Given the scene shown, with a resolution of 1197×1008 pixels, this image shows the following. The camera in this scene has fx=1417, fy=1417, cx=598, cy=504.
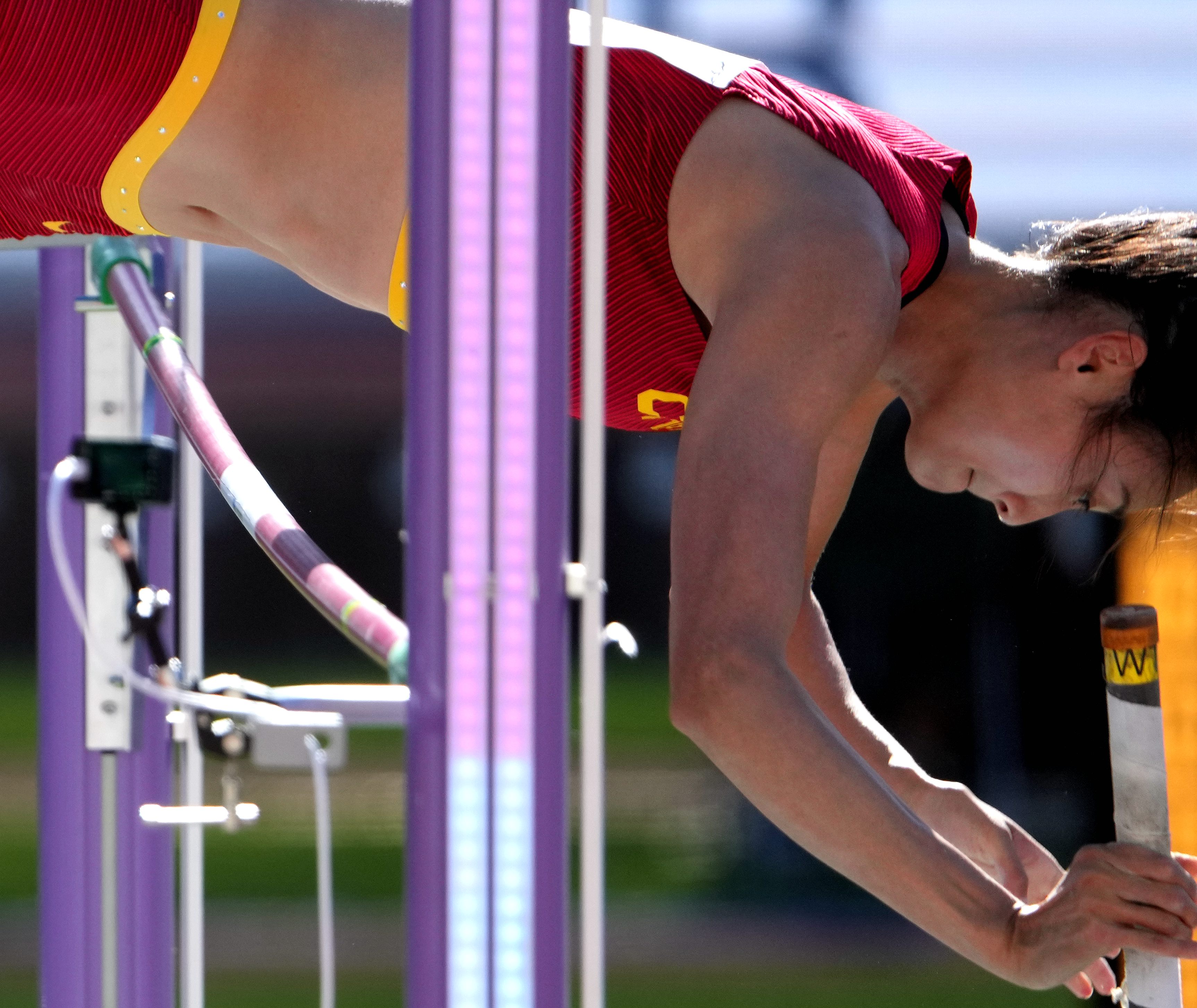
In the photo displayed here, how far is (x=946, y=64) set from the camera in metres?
6.46

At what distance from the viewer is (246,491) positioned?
3.72 feet

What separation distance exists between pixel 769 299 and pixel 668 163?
0.21m

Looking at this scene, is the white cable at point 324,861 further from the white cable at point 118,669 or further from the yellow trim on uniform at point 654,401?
the yellow trim on uniform at point 654,401

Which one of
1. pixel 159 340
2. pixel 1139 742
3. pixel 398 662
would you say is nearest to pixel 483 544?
pixel 398 662

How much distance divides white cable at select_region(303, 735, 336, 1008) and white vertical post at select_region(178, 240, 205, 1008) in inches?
13.2

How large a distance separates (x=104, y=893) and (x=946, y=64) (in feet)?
19.5

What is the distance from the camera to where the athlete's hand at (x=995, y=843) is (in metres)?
1.33

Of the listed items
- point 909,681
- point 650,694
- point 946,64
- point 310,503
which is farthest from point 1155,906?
point 650,694

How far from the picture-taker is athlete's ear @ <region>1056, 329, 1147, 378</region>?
1153 mm

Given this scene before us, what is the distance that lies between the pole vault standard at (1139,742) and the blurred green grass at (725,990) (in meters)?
3.88

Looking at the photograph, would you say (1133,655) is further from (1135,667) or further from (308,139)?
(308,139)

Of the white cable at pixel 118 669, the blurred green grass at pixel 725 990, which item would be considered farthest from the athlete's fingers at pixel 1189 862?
the blurred green grass at pixel 725 990

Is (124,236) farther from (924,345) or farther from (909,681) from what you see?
(909,681)

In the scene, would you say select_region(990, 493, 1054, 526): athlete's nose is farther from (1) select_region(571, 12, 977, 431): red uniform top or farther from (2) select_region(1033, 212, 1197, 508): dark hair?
(1) select_region(571, 12, 977, 431): red uniform top
